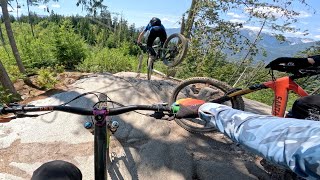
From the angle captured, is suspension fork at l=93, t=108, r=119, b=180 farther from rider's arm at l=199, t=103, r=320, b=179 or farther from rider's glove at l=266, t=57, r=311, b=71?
rider's glove at l=266, t=57, r=311, b=71

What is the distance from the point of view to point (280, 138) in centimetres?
110

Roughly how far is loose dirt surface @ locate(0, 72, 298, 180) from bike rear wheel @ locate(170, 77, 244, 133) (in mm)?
140

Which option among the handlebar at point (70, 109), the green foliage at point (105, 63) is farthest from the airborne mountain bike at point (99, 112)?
the green foliage at point (105, 63)

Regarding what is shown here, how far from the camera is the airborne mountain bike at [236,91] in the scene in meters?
3.64

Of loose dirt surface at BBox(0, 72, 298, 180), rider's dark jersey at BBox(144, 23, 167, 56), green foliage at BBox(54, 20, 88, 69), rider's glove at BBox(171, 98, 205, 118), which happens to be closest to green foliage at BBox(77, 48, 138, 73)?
green foliage at BBox(54, 20, 88, 69)

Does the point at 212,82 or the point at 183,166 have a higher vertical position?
the point at 212,82

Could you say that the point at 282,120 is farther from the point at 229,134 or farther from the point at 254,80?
the point at 254,80

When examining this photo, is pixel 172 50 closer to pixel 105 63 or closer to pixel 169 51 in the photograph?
pixel 169 51

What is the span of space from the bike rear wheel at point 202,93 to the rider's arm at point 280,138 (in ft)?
8.97

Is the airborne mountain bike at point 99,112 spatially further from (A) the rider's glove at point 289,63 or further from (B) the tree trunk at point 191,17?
(B) the tree trunk at point 191,17

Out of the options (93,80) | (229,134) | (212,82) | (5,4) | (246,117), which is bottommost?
(93,80)

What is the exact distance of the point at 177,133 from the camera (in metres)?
4.50

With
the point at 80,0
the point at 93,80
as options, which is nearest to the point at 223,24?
the point at 93,80

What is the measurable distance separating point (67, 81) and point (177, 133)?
387 centimetres
